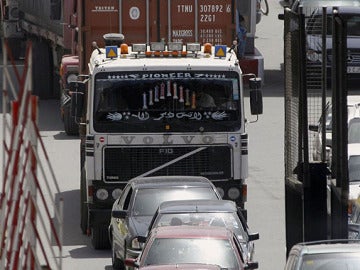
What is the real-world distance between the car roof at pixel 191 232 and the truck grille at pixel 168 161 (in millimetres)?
4288

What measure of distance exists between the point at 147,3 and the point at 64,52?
36.2 ft

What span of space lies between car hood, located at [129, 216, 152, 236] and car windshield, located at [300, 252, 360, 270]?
4.96 metres

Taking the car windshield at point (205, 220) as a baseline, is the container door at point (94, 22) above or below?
above

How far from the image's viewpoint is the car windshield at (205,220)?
16141mm

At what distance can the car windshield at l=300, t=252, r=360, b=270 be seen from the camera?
41.0 feet

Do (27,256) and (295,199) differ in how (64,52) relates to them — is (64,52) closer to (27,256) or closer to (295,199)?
(295,199)

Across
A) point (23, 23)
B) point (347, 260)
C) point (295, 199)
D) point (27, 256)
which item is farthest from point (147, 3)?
point (23, 23)

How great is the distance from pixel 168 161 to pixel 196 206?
3414mm

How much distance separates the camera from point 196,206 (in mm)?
16594

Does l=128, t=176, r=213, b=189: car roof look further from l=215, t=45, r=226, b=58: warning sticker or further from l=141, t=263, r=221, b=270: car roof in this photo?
l=141, t=263, r=221, b=270: car roof

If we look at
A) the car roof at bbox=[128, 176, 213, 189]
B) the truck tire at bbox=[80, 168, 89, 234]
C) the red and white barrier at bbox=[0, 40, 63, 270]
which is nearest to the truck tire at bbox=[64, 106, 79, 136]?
the truck tire at bbox=[80, 168, 89, 234]

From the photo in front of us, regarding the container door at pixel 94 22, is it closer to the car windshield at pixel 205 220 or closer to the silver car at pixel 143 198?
the silver car at pixel 143 198

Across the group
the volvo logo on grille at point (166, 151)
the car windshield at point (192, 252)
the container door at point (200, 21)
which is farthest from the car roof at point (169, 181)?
the container door at point (200, 21)

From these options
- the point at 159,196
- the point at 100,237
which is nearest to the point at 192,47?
the point at 159,196
